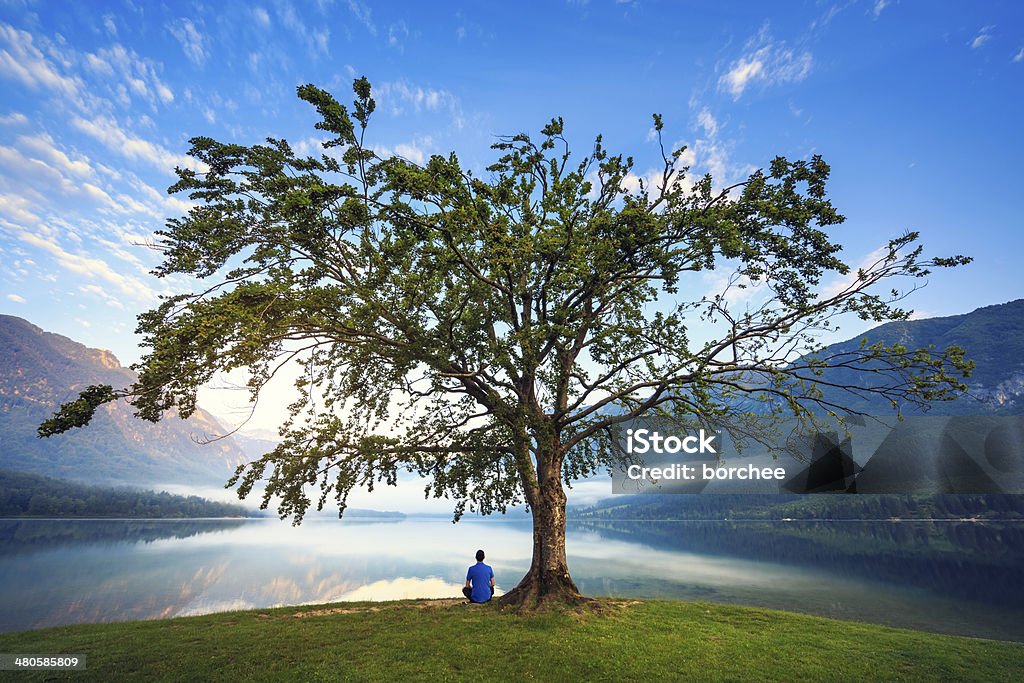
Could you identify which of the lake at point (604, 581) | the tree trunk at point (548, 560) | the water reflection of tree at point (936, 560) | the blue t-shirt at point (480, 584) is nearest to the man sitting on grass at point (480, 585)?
the blue t-shirt at point (480, 584)

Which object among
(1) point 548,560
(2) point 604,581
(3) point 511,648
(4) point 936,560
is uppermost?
(4) point 936,560

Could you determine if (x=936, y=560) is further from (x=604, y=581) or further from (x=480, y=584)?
(x=480, y=584)

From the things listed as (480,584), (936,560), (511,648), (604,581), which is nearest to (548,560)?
(480,584)

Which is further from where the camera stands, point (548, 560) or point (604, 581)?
point (604, 581)

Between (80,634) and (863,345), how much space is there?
2723 cm

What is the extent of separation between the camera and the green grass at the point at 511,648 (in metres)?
11.3

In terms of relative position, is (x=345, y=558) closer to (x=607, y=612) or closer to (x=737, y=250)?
(x=607, y=612)

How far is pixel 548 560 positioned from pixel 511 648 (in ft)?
17.8

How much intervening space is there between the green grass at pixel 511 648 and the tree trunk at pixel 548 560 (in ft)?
3.44

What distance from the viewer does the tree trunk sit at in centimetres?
1770

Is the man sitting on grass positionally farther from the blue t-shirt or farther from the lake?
the lake

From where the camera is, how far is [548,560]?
18.3m

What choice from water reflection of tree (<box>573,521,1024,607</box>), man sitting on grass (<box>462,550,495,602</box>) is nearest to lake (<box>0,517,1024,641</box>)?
water reflection of tree (<box>573,521,1024,607</box>)

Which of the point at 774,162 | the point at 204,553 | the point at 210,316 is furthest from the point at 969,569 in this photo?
the point at 204,553
